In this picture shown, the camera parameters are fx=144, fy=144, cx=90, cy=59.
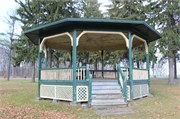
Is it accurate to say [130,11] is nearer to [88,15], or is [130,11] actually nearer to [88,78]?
[88,15]

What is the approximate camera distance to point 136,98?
8703 mm

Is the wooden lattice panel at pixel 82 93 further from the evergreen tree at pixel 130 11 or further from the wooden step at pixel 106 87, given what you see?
the evergreen tree at pixel 130 11

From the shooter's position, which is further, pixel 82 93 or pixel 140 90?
pixel 140 90

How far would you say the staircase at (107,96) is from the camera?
258 inches

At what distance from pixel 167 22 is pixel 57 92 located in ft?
53.0

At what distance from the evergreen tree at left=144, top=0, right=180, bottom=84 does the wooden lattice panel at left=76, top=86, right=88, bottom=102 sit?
41.1 feet

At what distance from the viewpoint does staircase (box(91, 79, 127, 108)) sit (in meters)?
6.54

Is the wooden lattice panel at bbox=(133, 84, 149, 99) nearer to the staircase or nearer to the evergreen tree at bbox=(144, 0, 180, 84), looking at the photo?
the staircase

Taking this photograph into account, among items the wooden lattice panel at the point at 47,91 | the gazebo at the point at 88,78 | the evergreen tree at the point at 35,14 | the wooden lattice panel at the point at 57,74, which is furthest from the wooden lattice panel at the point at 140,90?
the evergreen tree at the point at 35,14

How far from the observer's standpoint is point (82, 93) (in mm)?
7371

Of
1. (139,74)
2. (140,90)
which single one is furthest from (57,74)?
(140,90)

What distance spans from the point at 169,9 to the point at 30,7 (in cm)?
1891

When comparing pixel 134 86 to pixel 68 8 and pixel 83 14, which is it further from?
pixel 83 14

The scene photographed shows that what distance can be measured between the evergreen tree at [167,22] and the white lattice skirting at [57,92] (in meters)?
13.0
